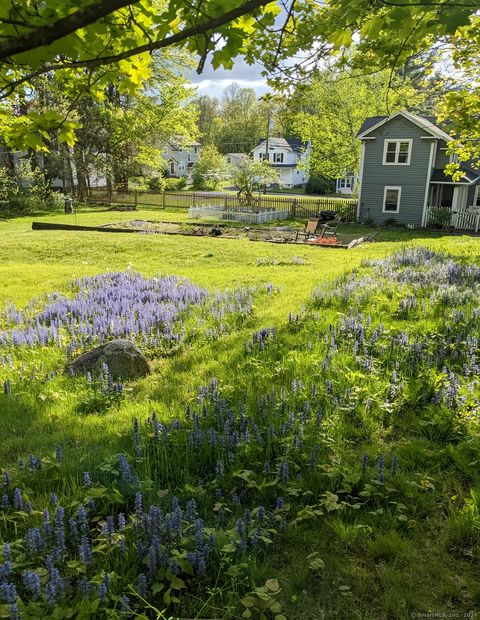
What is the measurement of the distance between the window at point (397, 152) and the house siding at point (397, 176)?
223mm

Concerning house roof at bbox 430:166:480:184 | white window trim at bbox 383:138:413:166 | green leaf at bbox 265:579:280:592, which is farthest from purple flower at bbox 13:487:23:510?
white window trim at bbox 383:138:413:166

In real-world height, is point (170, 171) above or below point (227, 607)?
above

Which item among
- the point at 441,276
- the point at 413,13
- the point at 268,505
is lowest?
the point at 268,505

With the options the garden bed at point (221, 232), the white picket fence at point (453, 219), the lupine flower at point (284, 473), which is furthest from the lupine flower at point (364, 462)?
the white picket fence at point (453, 219)

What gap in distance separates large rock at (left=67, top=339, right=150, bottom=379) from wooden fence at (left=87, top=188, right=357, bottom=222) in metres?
29.1

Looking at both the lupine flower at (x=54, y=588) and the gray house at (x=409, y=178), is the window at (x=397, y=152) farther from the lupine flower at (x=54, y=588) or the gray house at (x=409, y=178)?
the lupine flower at (x=54, y=588)

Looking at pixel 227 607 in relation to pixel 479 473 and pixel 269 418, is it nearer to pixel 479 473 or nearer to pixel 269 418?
pixel 269 418

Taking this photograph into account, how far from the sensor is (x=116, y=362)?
18.9 feet

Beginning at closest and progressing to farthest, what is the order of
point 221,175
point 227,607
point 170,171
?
point 227,607
point 221,175
point 170,171

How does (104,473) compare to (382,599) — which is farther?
(104,473)

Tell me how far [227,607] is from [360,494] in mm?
1239

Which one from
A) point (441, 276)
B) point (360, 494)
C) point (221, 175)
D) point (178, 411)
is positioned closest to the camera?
point (360, 494)

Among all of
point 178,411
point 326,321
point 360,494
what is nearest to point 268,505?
point 360,494

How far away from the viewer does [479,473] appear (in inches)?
137
